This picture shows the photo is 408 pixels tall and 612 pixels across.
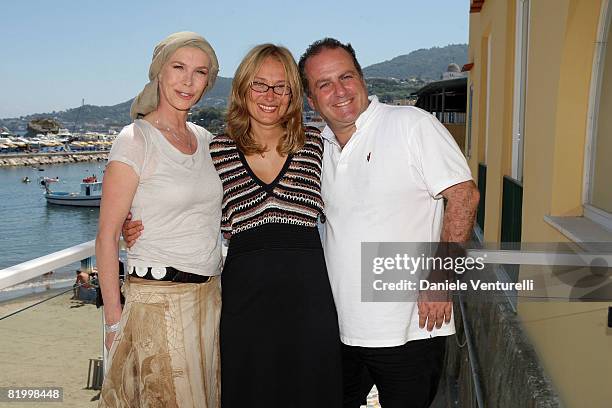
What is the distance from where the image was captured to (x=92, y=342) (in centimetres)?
295

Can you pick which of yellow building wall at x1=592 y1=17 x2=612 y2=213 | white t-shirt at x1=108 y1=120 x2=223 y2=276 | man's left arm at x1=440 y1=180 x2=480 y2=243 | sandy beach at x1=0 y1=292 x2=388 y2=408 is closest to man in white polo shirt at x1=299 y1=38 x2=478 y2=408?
man's left arm at x1=440 y1=180 x2=480 y2=243

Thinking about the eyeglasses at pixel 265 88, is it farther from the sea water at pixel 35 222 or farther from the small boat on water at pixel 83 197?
the small boat on water at pixel 83 197

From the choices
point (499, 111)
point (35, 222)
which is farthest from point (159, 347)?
point (35, 222)

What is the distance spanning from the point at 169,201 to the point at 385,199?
32.7 inches

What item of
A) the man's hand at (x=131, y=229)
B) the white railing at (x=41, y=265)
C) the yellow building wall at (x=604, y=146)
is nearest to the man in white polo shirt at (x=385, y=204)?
the man's hand at (x=131, y=229)

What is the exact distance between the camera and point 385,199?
87.7 inches

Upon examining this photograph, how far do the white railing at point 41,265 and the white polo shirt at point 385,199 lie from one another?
1195mm

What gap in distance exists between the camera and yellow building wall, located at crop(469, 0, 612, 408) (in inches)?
104

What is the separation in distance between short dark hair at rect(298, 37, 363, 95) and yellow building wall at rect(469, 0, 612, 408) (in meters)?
1.32

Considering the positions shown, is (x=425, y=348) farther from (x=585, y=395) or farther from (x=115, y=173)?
(x=115, y=173)

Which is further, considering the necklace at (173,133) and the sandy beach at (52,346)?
the sandy beach at (52,346)

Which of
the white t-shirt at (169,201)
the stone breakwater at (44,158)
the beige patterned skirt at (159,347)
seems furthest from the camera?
the stone breakwater at (44,158)

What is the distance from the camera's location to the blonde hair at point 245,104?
2387 millimetres

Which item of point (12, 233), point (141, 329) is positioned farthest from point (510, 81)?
point (12, 233)
